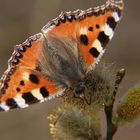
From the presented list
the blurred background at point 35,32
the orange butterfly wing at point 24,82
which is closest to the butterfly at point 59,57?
the orange butterfly wing at point 24,82

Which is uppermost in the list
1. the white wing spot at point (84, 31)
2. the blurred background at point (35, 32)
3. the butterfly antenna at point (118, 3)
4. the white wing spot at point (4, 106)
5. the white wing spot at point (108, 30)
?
the blurred background at point (35, 32)

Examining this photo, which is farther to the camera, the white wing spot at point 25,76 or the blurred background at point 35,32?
the blurred background at point 35,32

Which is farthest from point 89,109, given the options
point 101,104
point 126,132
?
point 126,132

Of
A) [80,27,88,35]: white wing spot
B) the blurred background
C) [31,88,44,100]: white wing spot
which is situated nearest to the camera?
[31,88,44,100]: white wing spot

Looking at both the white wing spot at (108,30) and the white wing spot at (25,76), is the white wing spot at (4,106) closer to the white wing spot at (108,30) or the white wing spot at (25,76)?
the white wing spot at (25,76)

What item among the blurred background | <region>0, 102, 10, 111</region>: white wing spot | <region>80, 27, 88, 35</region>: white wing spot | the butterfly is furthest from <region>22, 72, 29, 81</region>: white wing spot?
the blurred background

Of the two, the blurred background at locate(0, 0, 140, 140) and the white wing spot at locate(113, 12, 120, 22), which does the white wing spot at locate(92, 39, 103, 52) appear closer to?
the white wing spot at locate(113, 12, 120, 22)
